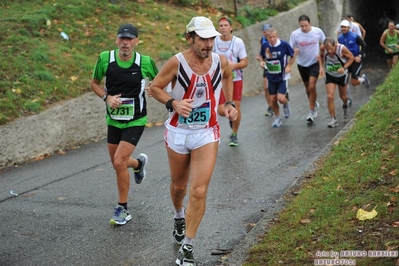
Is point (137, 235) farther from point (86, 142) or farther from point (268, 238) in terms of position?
A: point (86, 142)

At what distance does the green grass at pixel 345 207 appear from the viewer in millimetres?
5461

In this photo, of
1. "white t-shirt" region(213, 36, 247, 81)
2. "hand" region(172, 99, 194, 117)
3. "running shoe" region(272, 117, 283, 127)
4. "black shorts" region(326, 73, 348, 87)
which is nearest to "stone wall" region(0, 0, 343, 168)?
"running shoe" region(272, 117, 283, 127)

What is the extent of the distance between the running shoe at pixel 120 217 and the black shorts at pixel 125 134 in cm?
74

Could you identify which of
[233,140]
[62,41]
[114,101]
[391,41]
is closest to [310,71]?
[233,140]

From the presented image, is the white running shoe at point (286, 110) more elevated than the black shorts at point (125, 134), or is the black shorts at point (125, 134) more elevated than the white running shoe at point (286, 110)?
the black shorts at point (125, 134)

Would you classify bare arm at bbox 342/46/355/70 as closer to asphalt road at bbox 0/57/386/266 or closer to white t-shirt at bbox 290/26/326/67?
white t-shirt at bbox 290/26/326/67

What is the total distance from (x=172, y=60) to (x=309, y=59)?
8390 mm

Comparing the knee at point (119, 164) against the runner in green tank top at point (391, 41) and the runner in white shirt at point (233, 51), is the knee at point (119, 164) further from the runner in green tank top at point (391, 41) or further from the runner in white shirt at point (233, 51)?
the runner in green tank top at point (391, 41)

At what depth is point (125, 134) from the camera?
7.37 meters

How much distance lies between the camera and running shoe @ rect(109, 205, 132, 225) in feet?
23.6

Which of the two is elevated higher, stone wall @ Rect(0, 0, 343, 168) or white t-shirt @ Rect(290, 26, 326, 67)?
white t-shirt @ Rect(290, 26, 326, 67)

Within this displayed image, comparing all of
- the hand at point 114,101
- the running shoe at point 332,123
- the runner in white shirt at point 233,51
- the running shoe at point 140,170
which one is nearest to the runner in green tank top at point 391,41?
the running shoe at point 332,123

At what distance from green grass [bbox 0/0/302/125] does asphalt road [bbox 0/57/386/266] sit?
1.35 metres

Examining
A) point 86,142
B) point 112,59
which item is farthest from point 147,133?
point 112,59
